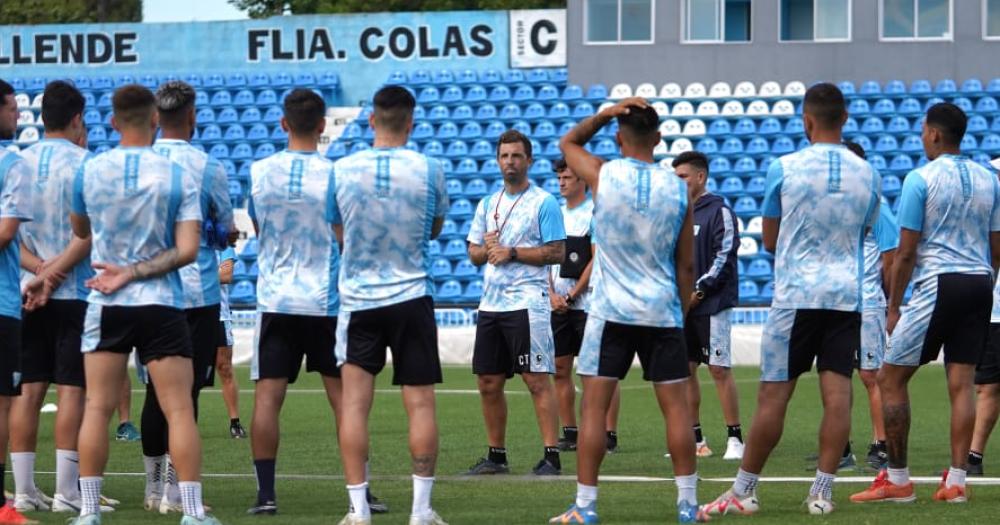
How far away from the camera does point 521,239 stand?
470 inches

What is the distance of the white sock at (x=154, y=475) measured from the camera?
31.0 feet

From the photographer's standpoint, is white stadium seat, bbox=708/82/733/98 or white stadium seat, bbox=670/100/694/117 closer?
white stadium seat, bbox=670/100/694/117

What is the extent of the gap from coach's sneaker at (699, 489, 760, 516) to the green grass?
126mm

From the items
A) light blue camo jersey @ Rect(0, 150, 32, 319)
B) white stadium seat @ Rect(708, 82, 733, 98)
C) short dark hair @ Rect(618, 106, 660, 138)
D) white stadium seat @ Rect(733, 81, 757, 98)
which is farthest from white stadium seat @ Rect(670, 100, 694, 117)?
light blue camo jersey @ Rect(0, 150, 32, 319)

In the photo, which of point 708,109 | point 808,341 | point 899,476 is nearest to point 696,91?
point 708,109

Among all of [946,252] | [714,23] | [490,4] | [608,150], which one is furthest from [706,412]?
[490,4]

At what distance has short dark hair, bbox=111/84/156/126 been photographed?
323 inches

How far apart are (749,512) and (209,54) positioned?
3265 cm

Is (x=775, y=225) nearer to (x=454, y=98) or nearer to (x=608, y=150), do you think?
(x=608, y=150)

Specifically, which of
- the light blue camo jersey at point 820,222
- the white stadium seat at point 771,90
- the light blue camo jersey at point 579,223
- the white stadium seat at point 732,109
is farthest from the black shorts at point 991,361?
the white stadium seat at point 771,90

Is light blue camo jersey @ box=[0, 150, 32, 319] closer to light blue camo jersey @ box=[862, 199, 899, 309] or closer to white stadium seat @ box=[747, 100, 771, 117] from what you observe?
light blue camo jersey @ box=[862, 199, 899, 309]

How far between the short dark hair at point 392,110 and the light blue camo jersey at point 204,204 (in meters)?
0.93

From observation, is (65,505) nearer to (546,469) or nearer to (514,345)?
(546,469)

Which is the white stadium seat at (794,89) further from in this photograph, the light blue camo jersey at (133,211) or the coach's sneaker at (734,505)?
the light blue camo jersey at (133,211)
